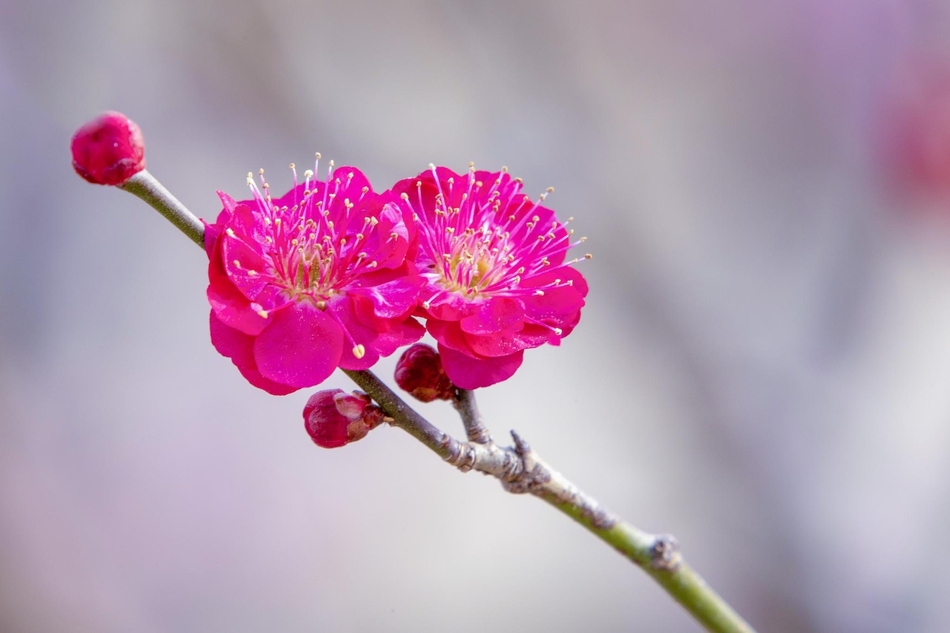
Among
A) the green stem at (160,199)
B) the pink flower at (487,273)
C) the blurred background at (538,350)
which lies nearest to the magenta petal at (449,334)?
the pink flower at (487,273)

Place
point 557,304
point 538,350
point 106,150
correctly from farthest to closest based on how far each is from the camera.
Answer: point 538,350, point 557,304, point 106,150

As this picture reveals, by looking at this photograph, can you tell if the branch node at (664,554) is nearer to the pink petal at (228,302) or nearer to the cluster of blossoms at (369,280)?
the cluster of blossoms at (369,280)

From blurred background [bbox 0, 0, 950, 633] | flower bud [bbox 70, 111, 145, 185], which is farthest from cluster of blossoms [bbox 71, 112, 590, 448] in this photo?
blurred background [bbox 0, 0, 950, 633]

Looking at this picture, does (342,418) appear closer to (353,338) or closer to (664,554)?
(353,338)

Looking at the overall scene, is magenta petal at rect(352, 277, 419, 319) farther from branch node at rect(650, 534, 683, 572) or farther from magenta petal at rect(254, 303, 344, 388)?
branch node at rect(650, 534, 683, 572)

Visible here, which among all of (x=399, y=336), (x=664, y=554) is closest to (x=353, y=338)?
(x=399, y=336)
